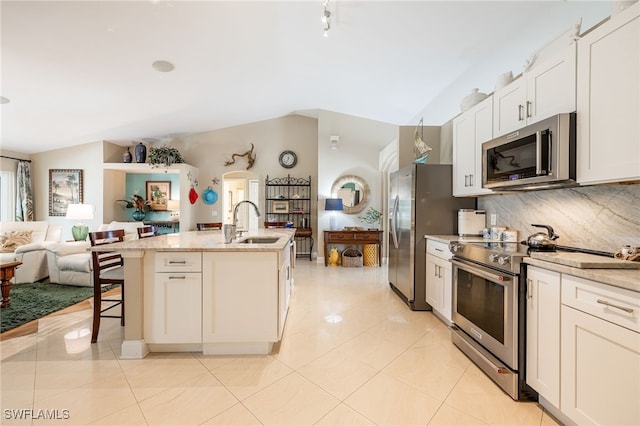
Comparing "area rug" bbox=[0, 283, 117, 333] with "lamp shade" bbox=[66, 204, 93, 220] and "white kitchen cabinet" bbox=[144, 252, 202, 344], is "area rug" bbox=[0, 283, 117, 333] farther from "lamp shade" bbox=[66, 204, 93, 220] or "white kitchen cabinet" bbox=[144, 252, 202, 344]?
"white kitchen cabinet" bbox=[144, 252, 202, 344]

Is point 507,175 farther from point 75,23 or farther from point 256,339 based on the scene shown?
point 75,23

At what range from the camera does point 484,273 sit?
2.12 m

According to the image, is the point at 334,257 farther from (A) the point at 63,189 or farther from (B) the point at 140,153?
(A) the point at 63,189

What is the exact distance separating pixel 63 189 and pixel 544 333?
26.2 feet

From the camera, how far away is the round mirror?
6.34 metres

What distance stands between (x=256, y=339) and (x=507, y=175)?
2.40 metres

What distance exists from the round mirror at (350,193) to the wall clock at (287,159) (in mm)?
1272

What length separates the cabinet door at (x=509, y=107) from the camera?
7.47 ft

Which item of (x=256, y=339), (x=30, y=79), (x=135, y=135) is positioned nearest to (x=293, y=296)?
(x=256, y=339)

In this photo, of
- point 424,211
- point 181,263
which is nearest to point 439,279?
point 424,211

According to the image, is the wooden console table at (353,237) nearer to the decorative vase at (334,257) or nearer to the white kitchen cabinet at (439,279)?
the decorative vase at (334,257)

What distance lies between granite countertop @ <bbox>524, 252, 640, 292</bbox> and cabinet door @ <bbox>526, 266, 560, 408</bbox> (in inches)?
2.0

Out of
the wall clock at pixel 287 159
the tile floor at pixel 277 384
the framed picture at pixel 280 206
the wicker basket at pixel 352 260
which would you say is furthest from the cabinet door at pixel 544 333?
the wall clock at pixel 287 159

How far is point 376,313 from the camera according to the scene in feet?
10.9
